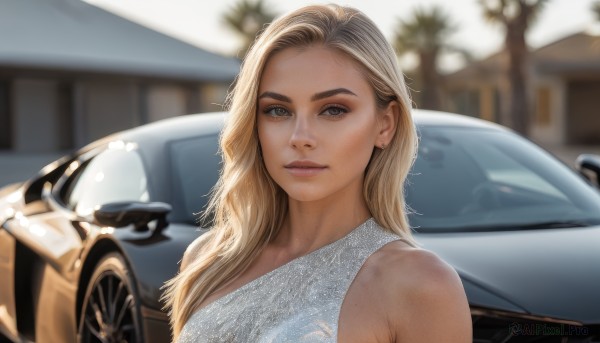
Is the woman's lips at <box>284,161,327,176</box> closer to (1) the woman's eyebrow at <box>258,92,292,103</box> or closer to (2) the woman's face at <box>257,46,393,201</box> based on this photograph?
(2) the woman's face at <box>257,46,393,201</box>

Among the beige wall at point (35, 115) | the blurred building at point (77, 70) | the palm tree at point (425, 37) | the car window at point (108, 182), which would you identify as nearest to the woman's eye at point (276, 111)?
the car window at point (108, 182)

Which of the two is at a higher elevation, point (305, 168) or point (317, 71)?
point (317, 71)

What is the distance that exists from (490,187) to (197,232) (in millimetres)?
1362

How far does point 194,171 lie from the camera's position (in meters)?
4.32

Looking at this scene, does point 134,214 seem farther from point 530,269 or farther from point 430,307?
point 430,307

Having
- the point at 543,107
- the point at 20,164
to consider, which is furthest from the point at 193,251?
the point at 543,107

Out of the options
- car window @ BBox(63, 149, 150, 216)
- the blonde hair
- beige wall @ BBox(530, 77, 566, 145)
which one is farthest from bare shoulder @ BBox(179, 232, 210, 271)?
beige wall @ BBox(530, 77, 566, 145)

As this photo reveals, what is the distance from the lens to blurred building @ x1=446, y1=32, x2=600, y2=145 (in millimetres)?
34344

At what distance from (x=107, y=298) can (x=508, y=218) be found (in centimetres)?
166

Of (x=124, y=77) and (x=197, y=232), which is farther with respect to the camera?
(x=124, y=77)

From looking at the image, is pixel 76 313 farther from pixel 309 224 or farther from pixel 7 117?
pixel 7 117

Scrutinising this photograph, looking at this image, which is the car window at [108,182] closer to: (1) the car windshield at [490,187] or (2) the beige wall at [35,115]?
(1) the car windshield at [490,187]

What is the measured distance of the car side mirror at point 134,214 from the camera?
4000 millimetres

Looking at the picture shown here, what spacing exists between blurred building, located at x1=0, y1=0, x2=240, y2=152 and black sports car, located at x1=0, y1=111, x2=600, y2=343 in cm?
1839
